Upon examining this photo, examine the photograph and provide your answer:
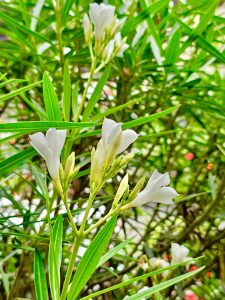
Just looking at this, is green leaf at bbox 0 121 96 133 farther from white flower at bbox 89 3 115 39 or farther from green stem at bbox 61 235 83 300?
white flower at bbox 89 3 115 39

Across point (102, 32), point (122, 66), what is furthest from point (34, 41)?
point (102, 32)

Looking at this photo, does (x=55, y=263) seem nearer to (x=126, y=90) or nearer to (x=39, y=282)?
(x=39, y=282)

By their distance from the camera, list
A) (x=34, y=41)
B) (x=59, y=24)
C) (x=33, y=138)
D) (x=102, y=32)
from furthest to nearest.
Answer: (x=34, y=41)
(x=59, y=24)
(x=102, y=32)
(x=33, y=138)

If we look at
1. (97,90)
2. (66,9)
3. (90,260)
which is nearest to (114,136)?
(90,260)

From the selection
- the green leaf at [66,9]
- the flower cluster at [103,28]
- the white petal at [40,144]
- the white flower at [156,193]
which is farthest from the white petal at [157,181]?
the green leaf at [66,9]

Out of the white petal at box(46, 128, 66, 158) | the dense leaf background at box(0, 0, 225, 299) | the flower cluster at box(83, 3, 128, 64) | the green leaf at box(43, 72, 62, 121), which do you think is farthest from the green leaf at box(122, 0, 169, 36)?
the white petal at box(46, 128, 66, 158)

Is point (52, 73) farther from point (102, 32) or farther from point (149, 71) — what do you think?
point (102, 32)

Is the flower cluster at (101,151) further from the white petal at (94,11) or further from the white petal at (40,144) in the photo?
the white petal at (94,11)
